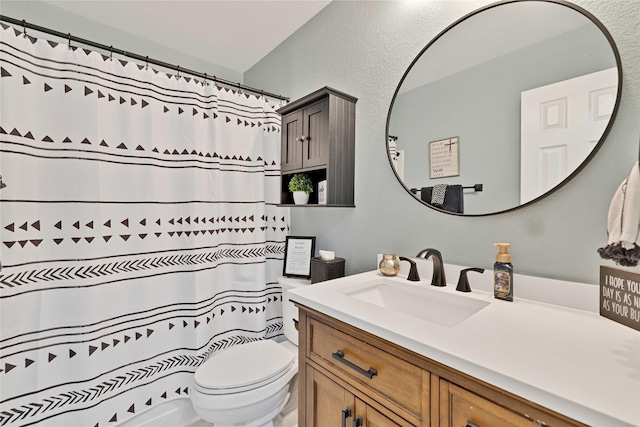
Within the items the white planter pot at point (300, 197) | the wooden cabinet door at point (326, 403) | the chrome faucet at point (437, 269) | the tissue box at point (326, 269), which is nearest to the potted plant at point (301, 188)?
the white planter pot at point (300, 197)

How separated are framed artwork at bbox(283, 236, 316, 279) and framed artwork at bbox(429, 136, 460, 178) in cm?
92

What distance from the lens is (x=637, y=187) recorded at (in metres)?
0.61

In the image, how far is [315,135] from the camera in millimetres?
1556

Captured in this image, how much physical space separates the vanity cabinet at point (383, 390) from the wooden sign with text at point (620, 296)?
0.42m

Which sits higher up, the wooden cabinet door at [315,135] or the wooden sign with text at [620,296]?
the wooden cabinet door at [315,135]

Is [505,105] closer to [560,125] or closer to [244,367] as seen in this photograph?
[560,125]

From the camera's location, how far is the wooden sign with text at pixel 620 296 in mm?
654

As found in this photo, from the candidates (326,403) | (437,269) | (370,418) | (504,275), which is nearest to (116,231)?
(326,403)

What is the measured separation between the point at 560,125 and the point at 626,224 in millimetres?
432

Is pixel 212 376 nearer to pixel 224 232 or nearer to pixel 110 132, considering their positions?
pixel 224 232

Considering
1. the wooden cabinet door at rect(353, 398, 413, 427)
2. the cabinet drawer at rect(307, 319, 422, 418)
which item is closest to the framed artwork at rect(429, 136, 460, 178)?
the cabinet drawer at rect(307, 319, 422, 418)

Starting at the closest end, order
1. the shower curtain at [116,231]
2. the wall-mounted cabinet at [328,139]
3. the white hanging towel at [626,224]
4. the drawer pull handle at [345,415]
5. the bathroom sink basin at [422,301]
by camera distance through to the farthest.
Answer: the white hanging towel at [626,224] < the drawer pull handle at [345,415] < the bathroom sink basin at [422,301] < the shower curtain at [116,231] < the wall-mounted cabinet at [328,139]

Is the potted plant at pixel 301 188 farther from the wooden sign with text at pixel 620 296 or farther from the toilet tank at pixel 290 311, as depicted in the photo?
the wooden sign with text at pixel 620 296

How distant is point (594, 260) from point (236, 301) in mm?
1790
